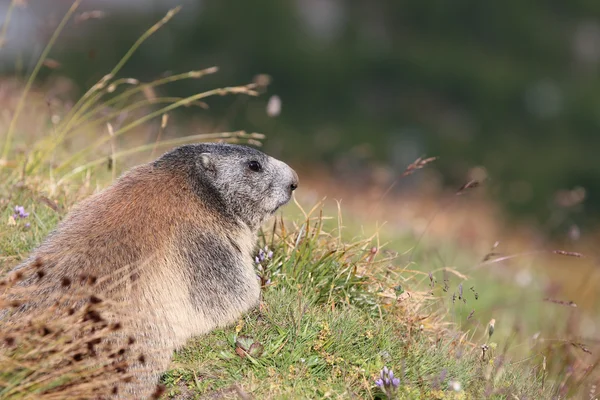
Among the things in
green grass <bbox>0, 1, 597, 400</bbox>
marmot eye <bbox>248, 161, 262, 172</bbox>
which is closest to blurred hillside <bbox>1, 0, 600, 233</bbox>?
green grass <bbox>0, 1, 597, 400</bbox>

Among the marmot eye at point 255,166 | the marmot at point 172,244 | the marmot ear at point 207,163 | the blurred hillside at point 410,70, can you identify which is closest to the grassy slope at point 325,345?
the marmot at point 172,244

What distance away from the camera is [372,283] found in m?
5.59

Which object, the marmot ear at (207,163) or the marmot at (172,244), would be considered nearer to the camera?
the marmot at (172,244)

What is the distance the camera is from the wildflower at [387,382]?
4.42 m

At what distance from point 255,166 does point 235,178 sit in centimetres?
22

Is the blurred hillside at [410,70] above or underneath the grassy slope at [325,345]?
underneath

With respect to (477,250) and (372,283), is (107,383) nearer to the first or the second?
(372,283)

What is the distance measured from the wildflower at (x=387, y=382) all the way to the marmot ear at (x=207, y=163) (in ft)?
6.75

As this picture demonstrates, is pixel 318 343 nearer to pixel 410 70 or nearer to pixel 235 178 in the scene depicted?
pixel 235 178

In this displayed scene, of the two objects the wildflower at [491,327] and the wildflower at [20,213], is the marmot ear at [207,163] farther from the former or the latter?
the wildflower at [491,327]

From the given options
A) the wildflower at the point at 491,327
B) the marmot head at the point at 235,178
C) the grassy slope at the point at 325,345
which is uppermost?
the marmot head at the point at 235,178

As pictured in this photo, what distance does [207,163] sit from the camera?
5.46 metres

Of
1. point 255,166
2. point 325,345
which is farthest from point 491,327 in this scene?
point 255,166

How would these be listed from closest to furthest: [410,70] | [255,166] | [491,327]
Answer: [491,327], [255,166], [410,70]
